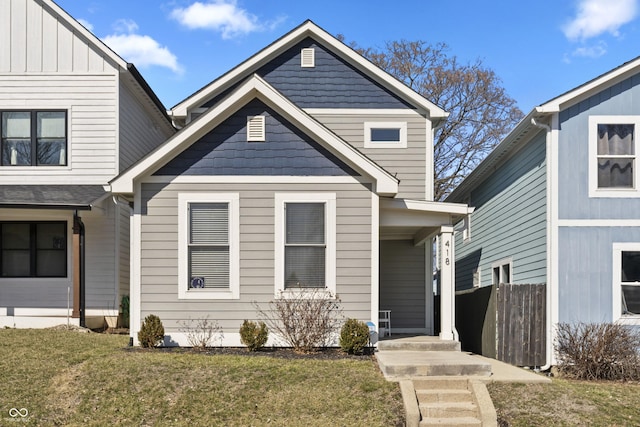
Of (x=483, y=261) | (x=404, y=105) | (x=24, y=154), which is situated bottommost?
(x=483, y=261)

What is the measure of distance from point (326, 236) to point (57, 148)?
25.6 feet

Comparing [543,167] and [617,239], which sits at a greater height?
[543,167]

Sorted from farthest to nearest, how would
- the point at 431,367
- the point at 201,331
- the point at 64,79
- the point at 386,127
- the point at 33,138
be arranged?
the point at 64,79
the point at 33,138
the point at 386,127
the point at 201,331
the point at 431,367

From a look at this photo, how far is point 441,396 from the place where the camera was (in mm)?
8688

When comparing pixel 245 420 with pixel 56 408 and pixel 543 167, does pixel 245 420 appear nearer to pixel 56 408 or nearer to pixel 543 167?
pixel 56 408

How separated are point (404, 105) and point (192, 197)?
6191 millimetres

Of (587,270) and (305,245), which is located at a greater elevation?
(305,245)

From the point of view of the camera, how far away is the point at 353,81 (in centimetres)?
1543

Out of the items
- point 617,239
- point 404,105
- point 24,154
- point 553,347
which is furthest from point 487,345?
point 24,154

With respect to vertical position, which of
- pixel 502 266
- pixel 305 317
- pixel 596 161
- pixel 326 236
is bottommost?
pixel 305 317

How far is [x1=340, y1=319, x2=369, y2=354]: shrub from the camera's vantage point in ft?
35.0

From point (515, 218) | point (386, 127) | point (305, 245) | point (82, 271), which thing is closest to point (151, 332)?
point (305, 245)

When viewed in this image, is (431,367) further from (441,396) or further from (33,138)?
(33,138)

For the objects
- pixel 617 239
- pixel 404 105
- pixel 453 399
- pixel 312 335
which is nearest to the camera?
pixel 453 399
